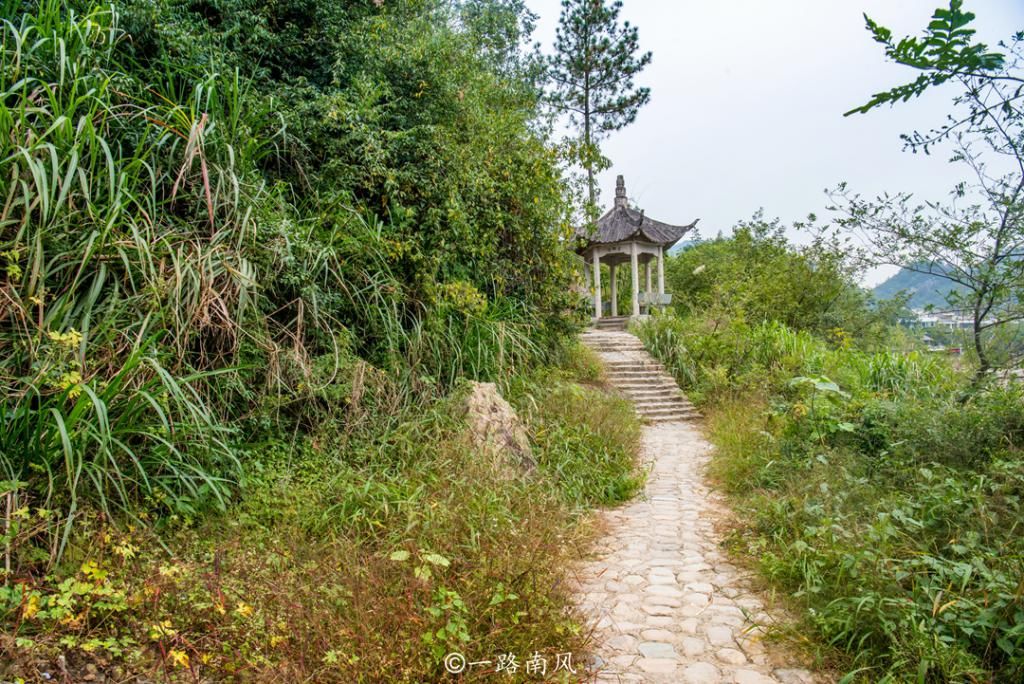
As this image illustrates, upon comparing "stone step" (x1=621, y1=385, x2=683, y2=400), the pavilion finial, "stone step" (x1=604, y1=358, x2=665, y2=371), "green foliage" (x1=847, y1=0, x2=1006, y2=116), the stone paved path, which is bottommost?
the stone paved path

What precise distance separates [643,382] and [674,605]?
6.84 m

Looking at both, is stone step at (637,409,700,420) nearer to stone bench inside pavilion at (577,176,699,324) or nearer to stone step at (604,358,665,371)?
stone step at (604,358,665,371)

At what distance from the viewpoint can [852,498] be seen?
3.72 meters

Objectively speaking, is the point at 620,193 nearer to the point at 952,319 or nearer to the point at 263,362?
the point at 952,319

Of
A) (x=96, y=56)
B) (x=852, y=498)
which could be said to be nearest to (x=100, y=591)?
(x=96, y=56)

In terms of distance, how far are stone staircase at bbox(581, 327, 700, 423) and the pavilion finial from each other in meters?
6.17

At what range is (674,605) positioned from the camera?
309 centimetres

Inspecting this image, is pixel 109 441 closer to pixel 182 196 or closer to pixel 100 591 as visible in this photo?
pixel 100 591

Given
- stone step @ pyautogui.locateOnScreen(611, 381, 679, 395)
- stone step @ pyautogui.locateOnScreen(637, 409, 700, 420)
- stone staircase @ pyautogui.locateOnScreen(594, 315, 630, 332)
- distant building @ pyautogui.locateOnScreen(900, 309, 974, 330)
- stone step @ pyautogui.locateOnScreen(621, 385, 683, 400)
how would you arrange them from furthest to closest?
stone staircase @ pyautogui.locateOnScreen(594, 315, 630, 332) < stone step @ pyautogui.locateOnScreen(611, 381, 679, 395) < stone step @ pyautogui.locateOnScreen(621, 385, 683, 400) < stone step @ pyautogui.locateOnScreen(637, 409, 700, 420) < distant building @ pyautogui.locateOnScreen(900, 309, 974, 330)

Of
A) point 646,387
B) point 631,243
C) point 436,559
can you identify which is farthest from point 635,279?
point 436,559

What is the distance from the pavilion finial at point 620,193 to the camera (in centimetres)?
1659

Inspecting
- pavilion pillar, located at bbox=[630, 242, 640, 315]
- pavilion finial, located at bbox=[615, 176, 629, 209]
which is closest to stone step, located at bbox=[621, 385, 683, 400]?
pavilion pillar, located at bbox=[630, 242, 640, 315]

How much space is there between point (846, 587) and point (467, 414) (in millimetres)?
2745

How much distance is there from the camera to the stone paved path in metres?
2.48
